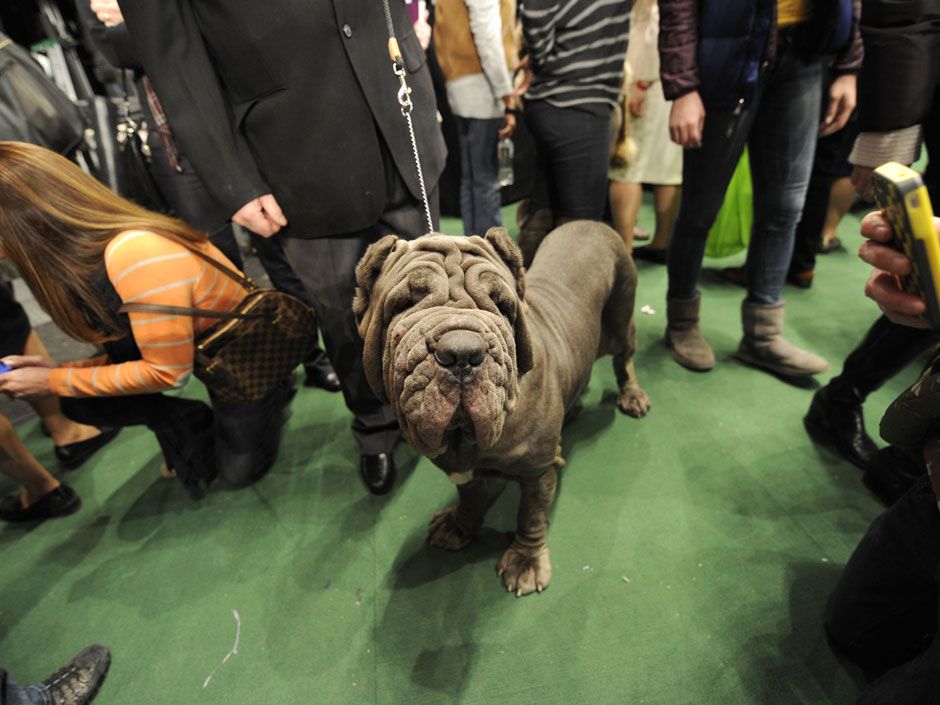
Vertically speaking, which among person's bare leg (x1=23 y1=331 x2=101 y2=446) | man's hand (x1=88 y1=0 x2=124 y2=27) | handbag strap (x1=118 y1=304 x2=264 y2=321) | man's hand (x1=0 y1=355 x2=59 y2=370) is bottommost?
person's bare leg (x1=23 y1=331 x2=101 y2=446)

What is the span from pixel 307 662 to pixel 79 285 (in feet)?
4.92

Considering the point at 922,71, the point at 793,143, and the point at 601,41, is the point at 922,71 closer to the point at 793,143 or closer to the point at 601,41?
the point at 793,143

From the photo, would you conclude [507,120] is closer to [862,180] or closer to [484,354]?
[862,180]

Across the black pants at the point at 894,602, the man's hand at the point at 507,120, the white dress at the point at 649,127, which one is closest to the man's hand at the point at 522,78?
the man's hand at the point at 507,120

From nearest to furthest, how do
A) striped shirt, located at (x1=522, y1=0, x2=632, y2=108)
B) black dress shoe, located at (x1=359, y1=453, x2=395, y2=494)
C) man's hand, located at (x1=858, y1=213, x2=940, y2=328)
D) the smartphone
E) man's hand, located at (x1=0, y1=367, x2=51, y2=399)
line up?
1. the smartphone
2. man's hand, located at (x1=858, y1=213, x2=940, y2=328)
3. man's hand, located at (x1=0, y1=367, x2=51, y2=399)
4. striped shirt, located at (x1=522, y1=0, x2=632, y2=108)
5. black dress shoe, located at (x1=359, y1=453, x2=395, y2=494)

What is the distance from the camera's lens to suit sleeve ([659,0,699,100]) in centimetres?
190

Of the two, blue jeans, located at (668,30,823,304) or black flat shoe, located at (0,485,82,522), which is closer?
→ blue jeans, located at (668,30,823,304)

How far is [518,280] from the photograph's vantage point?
129 centimetres

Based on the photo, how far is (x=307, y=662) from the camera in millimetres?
1636

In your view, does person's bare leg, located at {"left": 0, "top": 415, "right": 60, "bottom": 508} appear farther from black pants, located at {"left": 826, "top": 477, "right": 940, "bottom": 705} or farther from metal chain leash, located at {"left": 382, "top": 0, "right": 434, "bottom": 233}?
black pants, located at {"left": 826, "top": 477, "right": 940, "bottom": 705}

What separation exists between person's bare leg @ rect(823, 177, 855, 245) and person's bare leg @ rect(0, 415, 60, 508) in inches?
197

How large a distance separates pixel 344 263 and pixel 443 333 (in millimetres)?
957

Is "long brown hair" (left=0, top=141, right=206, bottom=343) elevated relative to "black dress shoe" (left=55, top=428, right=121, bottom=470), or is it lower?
elevated

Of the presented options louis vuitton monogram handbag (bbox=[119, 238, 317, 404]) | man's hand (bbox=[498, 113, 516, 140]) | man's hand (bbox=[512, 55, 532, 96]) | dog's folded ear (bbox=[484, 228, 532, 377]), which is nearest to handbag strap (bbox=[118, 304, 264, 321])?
louis vuitton monogram handbag (bbox=[119, 238, 317, 404])
